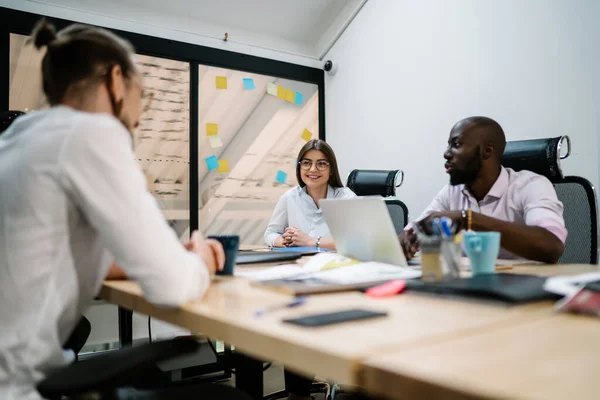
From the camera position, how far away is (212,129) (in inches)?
139

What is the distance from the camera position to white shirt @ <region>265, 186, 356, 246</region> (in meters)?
2.73

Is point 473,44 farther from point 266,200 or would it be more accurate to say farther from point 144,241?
point 144,241

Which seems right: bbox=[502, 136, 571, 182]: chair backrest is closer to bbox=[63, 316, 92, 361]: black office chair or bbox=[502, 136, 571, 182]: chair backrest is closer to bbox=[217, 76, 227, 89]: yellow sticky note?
bbox=[63, 316, 92, 361]: black office chair

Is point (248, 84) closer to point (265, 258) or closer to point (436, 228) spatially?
point (265, 258)

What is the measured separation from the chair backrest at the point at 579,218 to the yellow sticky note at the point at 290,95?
2453mm

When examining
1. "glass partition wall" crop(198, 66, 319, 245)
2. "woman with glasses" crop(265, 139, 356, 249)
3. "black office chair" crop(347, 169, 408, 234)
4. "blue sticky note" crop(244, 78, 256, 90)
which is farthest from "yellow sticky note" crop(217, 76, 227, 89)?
"black office chair" crop(347, 169, 408, 234)

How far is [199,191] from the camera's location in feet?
11.4

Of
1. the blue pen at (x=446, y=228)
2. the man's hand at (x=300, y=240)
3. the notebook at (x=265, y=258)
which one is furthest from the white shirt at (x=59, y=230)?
the man's hand at (x=300, y=240)

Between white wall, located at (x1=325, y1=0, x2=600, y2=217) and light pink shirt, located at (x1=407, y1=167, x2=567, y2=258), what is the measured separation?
0.94 meters

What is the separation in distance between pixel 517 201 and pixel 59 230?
5.00 ft

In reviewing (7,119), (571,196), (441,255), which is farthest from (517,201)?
(7,119)

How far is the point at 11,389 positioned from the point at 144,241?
1.02 ft

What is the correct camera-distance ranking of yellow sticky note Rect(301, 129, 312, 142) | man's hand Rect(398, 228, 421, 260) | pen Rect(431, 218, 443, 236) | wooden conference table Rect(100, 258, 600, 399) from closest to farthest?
wooden conference table Rect(100, 258, 600, 399) < pen Rect(431, 218, 443, 236) < man's hand Rect(398, 228, 421, 260) < yellow sticky note Rect(301, 129, 312, 142)

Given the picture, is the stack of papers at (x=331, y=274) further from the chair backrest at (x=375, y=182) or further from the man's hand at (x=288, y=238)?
the chair backrest at (x=375, y=182)
